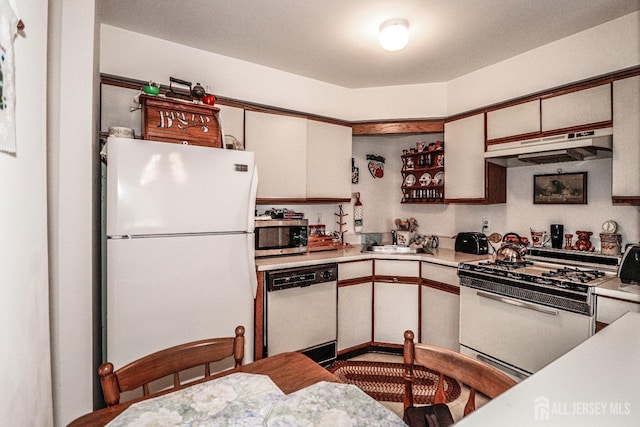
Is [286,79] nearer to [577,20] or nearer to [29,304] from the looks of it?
[577,20]

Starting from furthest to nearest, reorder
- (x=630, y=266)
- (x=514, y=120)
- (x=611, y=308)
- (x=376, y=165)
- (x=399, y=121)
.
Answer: (x=376, y=165), (x=399, y=121), (x=514, y=120), (x=630, y=266), (x=611, y=308)

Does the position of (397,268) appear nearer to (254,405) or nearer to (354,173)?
(354,173)

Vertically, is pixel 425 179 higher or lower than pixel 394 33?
lower

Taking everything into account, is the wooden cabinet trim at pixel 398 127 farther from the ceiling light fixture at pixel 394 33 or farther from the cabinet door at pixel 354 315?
the cabinet door at pixel 354 315

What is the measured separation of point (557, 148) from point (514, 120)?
449 mm

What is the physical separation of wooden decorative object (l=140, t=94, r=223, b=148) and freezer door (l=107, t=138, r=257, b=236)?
0.68 feet

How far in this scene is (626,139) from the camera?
2.01m

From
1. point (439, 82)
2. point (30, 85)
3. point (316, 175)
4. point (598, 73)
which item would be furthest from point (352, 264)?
point (30, 85)

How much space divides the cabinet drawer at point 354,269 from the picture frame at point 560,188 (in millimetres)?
1464

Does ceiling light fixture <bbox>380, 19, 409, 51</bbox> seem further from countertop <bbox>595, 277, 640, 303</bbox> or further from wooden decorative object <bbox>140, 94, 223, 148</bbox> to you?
countertop <bbox>595, 277, 640, 303</bbox>

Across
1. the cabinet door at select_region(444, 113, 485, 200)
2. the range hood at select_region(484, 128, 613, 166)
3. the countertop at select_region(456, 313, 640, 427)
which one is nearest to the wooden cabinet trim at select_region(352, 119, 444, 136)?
the cabinet door at select_region(444, 113, 485, 200)

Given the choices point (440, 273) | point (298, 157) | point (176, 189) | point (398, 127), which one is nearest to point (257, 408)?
point (176, 189)

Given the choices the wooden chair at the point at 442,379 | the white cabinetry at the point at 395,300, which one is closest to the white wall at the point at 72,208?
the wooden chair at the point at 442,379

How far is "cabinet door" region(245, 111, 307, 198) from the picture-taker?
9.07 feet
